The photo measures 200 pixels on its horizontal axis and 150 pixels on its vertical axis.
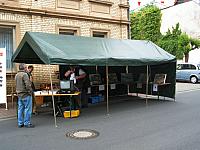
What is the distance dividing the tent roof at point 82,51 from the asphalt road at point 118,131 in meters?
1.82

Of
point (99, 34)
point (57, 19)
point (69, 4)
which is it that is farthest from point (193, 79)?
point (57, 19)

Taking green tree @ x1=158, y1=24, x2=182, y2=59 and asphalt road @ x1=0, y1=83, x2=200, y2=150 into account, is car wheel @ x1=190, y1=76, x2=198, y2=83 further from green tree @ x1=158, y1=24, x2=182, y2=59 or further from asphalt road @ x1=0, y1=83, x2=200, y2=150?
asphalt road @ x1=0, y1=83, x2=200, y2=150

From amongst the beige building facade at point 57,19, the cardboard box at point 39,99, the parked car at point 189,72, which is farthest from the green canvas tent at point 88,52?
the parked car at point 189,72

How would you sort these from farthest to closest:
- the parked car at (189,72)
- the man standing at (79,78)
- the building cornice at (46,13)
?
the parked car at (189,72) < the building cornice at (46,13) < the man standing at (79,78)

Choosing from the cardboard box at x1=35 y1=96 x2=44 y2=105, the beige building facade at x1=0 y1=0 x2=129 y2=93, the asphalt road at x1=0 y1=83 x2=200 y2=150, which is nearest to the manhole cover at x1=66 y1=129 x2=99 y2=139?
the asphalt road at x1=0 y1=83 x2=200 y2=150

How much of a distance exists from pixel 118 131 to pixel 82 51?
3353mm

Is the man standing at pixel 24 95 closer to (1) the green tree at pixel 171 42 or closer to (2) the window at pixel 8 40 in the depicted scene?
(2) the window at pixel 8 40

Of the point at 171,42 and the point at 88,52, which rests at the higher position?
the point at 171,42

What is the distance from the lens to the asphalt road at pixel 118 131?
6.43 meters

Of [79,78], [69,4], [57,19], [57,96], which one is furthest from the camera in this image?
[69,4]

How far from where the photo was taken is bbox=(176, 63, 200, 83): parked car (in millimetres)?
23203

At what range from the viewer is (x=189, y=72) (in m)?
23.7

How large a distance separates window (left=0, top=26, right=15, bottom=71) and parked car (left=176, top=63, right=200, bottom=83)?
15.4 meters

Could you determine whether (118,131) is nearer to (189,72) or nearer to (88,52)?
(88,52)
